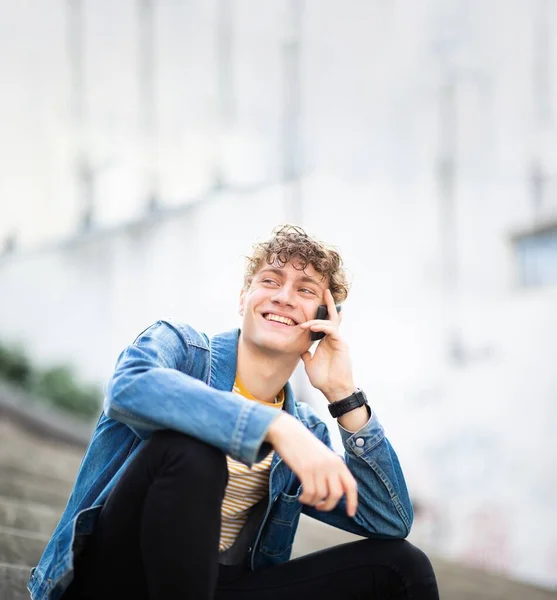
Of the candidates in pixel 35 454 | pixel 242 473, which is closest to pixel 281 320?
pixel 242 473

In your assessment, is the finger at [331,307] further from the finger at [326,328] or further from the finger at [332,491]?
the finger at [332,491]

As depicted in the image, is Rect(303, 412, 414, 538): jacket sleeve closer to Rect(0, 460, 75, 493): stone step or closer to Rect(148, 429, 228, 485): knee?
Rect(148, 429, 228, 485): knee

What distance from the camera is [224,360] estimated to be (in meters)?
1.43

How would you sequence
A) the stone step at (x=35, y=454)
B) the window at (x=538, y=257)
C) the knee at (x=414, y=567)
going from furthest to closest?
the window at (x=538, y=257) → the stone step at (x=35, y=454) → the knee at (x=414, y=567)

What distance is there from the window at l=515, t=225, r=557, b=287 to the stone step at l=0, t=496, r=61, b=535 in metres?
4.15

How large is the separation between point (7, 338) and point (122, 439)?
466 cm

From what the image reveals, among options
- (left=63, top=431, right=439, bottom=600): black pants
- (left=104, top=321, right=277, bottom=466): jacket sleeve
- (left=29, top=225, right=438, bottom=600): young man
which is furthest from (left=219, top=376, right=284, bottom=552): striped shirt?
(left=104, top=321, right=277, bottom=466): jacket sleeve

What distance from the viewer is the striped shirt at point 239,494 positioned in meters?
1.38

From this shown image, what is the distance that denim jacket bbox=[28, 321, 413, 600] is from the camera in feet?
3.70

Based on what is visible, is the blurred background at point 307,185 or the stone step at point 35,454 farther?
the blurred background at point 307,185

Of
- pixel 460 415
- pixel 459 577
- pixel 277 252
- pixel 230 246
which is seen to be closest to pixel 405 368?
pixel 460 415

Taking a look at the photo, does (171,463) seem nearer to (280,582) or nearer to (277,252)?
(280,582)

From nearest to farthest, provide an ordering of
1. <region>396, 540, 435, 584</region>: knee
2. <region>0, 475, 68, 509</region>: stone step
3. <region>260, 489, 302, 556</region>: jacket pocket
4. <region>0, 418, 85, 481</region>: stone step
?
1. <region>396, 540, 435, 584</region>: knee
2. <region>260, 489, 302, 556</region>: jacket pocket
3. <region>0, 475, 68, 509</region>: stone step
4. <region>0, 418, 85, 481</region>: stone step

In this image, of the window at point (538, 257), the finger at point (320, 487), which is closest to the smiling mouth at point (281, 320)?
the finger at point (320, 487)
